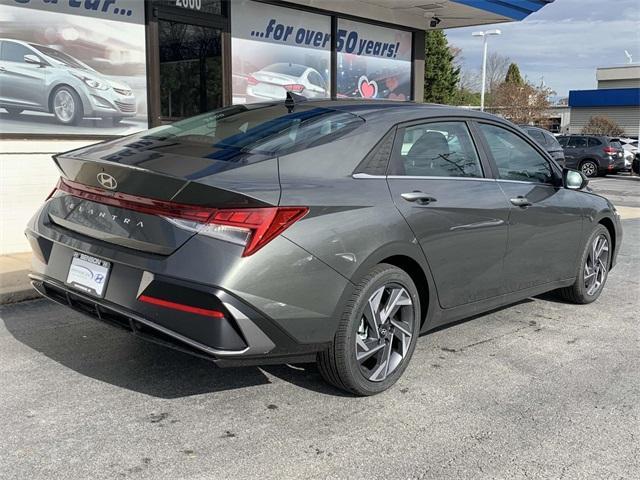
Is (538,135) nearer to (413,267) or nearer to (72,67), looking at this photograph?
(72,67)

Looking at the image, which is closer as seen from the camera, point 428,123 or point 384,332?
point 384,332

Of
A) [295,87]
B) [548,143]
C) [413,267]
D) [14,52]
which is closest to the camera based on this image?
[413,267]

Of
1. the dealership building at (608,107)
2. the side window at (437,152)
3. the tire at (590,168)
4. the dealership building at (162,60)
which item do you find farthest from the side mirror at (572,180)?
the dealership building at (608,107)

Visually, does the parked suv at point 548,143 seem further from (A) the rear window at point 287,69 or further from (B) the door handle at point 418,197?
(B) the door handle at point 418,197

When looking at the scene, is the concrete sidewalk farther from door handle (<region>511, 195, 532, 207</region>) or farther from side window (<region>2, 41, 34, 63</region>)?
door handle (<region>511, 195, 532, 207</region>)

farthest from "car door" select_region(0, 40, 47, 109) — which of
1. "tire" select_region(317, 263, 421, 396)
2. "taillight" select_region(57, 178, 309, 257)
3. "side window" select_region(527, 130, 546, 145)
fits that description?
"side window" select_region(527, 130, 546, 145)

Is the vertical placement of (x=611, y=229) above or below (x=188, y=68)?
below

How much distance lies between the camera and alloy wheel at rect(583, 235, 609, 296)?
219 inches

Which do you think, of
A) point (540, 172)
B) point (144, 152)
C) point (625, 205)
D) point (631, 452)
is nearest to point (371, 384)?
point (631, 452)

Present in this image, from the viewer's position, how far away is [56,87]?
7.77m

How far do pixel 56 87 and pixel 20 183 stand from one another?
1.29 metres

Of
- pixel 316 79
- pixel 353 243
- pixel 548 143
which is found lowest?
pixel 353 243

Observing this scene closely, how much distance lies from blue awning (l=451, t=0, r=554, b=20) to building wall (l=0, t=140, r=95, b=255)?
696cm

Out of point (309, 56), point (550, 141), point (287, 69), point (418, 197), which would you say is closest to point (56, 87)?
point (287, 69)
